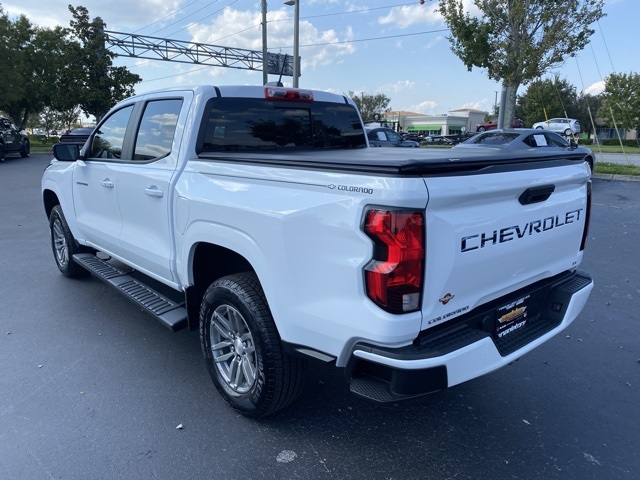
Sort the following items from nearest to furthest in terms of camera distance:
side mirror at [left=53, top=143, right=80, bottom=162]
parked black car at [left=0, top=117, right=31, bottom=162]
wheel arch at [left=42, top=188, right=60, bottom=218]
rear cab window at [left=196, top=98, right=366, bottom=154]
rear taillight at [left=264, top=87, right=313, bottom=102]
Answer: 1. rear cab window at [left=196, top=98, right=366, bottom=154]
2. rear taillight at [left=264, top=87, right=313, bottom=102]
3. side mirror at [left=53, top=143, right=80, bottom=162]
4. wheel arch at [left=42, top=188, right=60, bottom=218]
5. parked black car at [left=0, top=117, right=31, bottom=162]

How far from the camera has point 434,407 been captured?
3125mm

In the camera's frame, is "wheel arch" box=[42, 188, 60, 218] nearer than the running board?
No

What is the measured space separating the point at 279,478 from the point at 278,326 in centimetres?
77

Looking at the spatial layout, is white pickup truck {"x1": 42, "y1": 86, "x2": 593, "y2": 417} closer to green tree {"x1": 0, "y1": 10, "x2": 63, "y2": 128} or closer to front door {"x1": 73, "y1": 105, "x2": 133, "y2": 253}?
front door {"x1": 73, "y1": 105, "x2": 133, "y2": 253}

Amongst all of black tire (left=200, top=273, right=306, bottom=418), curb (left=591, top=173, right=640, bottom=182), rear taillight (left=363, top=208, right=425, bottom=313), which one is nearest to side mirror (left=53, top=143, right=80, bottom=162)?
black tire (left=200, top=273, right=306, bottom=418)

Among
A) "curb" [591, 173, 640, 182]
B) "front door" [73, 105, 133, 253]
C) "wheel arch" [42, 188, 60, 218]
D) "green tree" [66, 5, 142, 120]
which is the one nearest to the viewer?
"front door" [73, 105, 133, 253]

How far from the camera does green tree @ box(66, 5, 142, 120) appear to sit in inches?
1206

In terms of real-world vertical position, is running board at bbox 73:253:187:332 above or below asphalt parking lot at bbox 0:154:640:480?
above

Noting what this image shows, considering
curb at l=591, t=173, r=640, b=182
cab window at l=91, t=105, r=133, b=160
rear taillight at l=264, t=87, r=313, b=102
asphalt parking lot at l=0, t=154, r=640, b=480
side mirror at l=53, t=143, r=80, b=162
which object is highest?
rear taillight at l=264, t=87, r=313, b=102

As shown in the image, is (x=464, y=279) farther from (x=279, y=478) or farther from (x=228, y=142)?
(x=228, y=142)

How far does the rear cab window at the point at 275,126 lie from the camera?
135 inches

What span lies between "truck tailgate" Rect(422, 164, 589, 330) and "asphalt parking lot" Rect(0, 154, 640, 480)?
0.89 m

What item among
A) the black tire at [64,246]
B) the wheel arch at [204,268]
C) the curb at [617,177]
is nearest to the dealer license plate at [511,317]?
the wheel arch at [204,268]

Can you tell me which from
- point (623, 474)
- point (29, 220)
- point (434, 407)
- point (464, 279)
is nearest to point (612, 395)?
point (623, 474)
